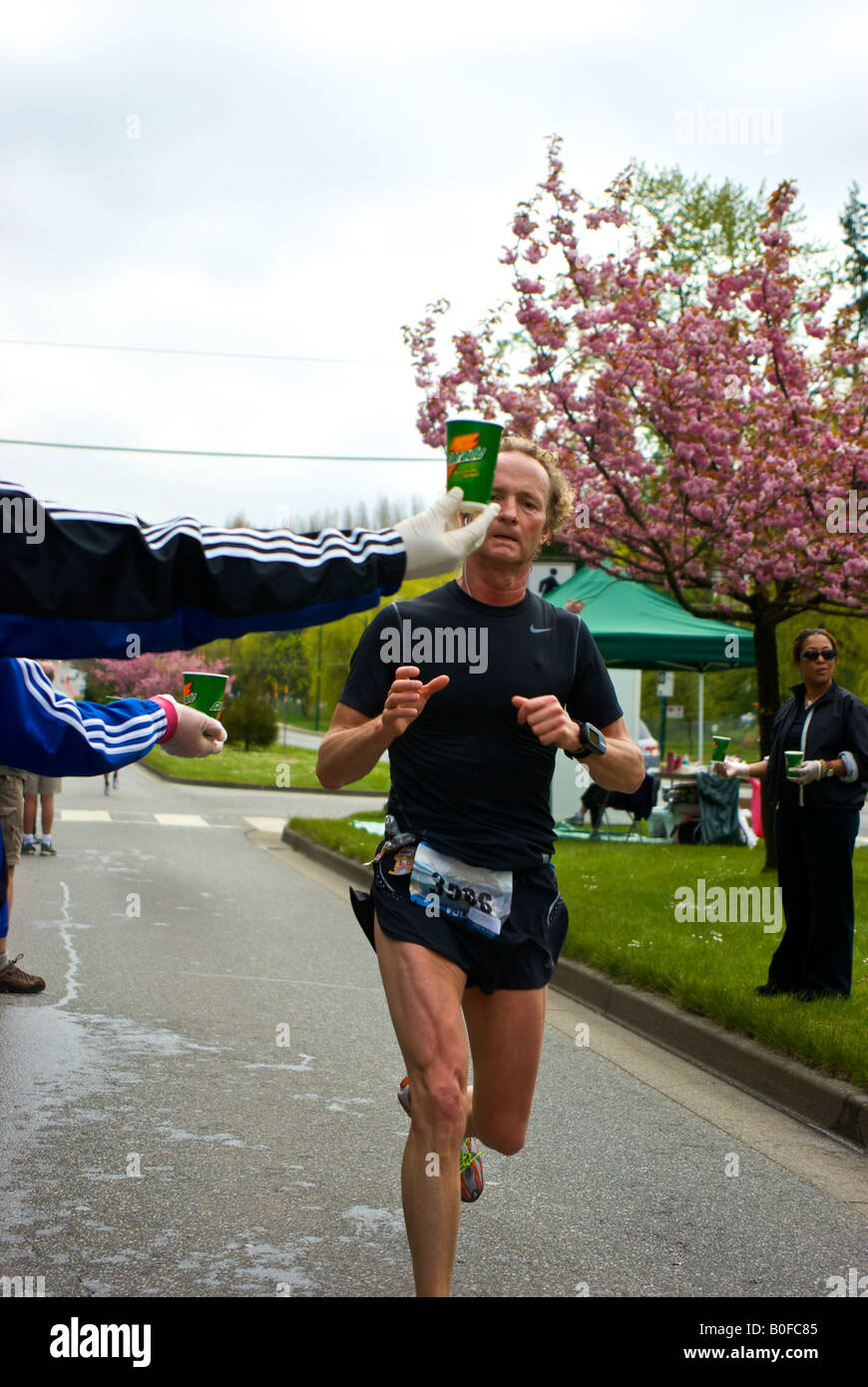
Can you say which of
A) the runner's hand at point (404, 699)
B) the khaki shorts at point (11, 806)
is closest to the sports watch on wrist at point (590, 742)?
the runner's hand at point (404, 699)

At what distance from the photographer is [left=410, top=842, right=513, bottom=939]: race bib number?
3432 millimetres

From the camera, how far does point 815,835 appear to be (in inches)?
284

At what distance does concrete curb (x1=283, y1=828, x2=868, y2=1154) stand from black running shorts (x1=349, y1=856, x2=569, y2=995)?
1670mm

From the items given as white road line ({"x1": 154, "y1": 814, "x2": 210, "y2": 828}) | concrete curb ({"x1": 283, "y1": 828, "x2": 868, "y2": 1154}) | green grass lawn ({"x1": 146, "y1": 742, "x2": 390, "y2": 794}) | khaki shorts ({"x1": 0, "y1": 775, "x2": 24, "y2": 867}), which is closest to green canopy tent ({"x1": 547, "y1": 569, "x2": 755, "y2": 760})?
white road line ({"x1": 154, "y1": 814, "x2": 210, "y2": 828})

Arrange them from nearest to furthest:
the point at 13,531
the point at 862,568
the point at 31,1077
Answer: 1. the point at 13,531
2. the point at 31,1077
3. the point at 862,568

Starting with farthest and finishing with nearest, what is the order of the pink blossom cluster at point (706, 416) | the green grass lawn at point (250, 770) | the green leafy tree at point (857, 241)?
the green leafy tree at point (857, 241) < the green grass lawn at point (250, 770) < the pink blossom cluster at point (706, 416)

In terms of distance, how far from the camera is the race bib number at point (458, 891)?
3.43 meters

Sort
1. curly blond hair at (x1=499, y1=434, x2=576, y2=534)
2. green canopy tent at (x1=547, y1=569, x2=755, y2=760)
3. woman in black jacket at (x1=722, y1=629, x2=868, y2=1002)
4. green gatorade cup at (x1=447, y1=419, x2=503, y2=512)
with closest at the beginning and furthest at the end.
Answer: green gatorade cup at (x1=447, y1=419, x2=503, y2=512)
curly blond hair at (x1=499, y1=434, x2=576, y2=534)
woman in black jacket at (x1=722, y1=629, x2=868, y2=1002)
green canopy tent at (x1=547, y1=569, x2=755, y2=760)

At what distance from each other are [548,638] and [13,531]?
5.49 ft

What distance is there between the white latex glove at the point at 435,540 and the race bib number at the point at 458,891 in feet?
3.15

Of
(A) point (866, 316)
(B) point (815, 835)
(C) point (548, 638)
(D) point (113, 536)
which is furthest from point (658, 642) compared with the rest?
(A) point (866, 316)

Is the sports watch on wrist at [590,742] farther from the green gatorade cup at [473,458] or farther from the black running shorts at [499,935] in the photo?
the green gatorade cup at [473,458]

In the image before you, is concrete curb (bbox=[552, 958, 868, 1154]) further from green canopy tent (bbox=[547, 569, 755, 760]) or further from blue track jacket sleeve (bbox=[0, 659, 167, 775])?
green canopy tent (bbox=[547, 569, 755, 760])
